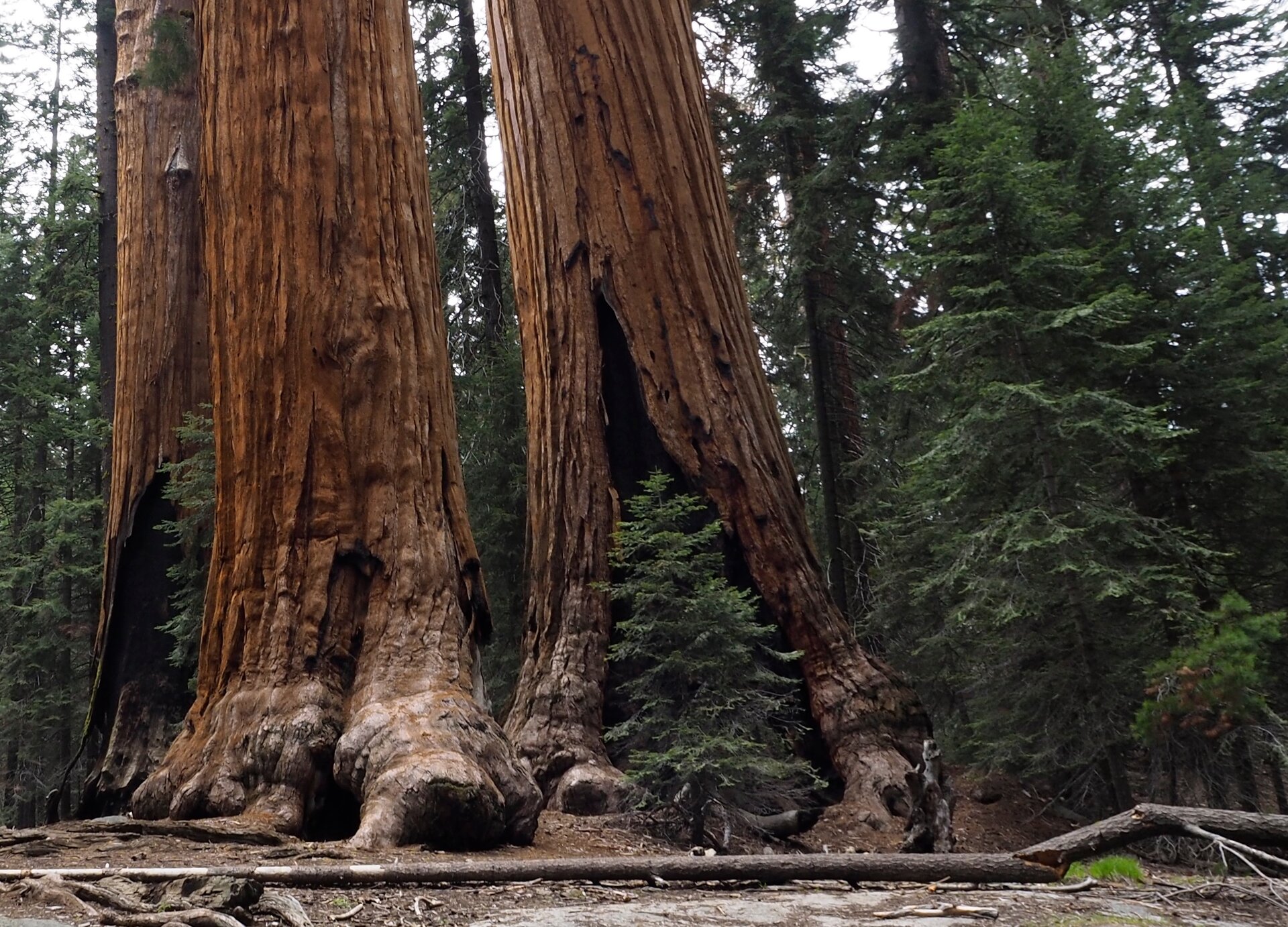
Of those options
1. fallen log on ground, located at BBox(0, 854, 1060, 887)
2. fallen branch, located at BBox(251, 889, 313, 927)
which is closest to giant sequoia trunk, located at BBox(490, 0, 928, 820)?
fallen log on ground, located at BBox(0, 854, 1060, 887)

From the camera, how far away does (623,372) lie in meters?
7.51

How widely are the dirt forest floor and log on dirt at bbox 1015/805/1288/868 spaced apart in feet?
0.58

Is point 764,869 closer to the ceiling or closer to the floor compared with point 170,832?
closer to the floor

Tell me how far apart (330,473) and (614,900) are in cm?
321

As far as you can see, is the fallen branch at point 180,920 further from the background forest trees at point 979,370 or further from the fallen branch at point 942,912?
the background forest trees at point 979,370

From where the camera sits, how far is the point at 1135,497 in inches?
294

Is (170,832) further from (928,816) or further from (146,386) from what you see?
(146,386)

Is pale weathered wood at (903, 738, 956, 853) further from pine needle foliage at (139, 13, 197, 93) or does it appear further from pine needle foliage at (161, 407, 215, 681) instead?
pine needle foliage at (139, 13, 197, 93)

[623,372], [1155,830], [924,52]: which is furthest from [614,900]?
[924,52]

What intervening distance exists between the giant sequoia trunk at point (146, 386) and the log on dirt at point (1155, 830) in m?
6.35

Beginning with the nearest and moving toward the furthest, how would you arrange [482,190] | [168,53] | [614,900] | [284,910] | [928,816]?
[284,910] < [614,900] < [928,816] < [168,53] < [482,190]

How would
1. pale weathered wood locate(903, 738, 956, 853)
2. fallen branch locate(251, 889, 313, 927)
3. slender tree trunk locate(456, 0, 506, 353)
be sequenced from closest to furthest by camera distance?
fallen branch locate(251, 889, 313, 927)
pale weathered wood locate(903, 738, 956, 853)
slender tree trunk locate(456, 0, 506, 353)

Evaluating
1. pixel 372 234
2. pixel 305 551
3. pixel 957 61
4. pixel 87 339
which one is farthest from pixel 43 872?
pixel 87 339

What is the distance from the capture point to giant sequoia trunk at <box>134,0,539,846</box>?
439 centimetres
